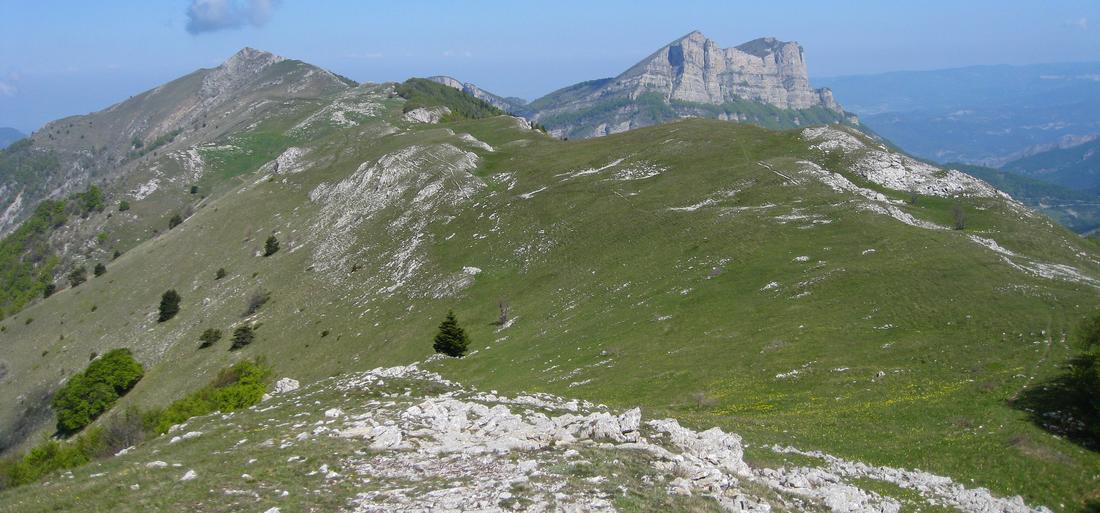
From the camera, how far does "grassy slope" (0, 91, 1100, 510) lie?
29.4m

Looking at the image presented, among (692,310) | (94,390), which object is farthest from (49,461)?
(692,310)

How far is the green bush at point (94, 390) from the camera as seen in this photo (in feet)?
238

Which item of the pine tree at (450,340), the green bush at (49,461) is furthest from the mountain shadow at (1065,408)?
the green bush at (49,461)

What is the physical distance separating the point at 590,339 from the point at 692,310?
849 centimetres

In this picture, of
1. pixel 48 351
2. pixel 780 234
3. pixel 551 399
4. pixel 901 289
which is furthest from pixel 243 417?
pixel 48 351

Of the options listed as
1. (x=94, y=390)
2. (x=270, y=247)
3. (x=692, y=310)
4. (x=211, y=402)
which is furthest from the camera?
(x=270, y=247)

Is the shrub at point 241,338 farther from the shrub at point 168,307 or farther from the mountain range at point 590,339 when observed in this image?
the shrub at point 168,307

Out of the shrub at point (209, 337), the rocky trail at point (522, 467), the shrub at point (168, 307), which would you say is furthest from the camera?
the shrub at point (168, 307)

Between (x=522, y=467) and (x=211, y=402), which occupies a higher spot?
(x=522, y=467)

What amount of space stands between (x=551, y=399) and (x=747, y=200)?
43315 millimetres

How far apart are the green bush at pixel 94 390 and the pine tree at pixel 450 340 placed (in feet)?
162

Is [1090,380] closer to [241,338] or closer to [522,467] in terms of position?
[522,467]

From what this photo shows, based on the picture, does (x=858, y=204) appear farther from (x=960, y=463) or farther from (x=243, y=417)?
(x=243, y=417)

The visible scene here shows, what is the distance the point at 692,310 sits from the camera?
4831 centimetres
